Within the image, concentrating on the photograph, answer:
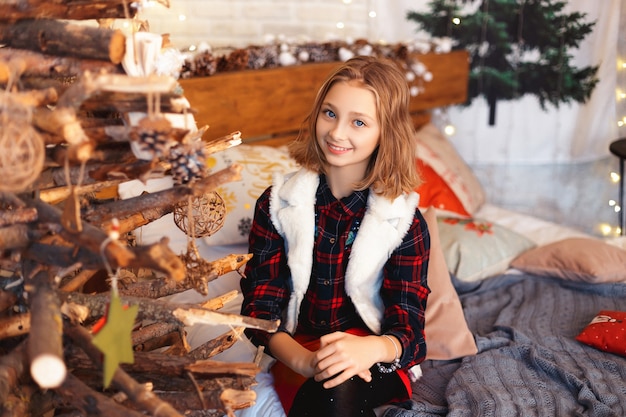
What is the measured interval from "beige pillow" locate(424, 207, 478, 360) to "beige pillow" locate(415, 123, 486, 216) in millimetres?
842

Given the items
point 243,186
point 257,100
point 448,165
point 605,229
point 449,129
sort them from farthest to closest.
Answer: point 449,129, point 605,229, point 448,165, point 257,100, point 243,186

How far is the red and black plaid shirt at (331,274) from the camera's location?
1.50m

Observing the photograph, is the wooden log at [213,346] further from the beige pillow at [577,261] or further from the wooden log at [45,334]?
the beige pillow at [577,261]

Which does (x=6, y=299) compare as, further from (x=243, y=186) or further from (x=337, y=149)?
(x=243, y=186)

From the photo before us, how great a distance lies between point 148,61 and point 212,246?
1.17m

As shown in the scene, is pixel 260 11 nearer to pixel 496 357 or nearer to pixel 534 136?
pixel 534 136

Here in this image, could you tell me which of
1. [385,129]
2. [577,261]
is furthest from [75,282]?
[577,261]

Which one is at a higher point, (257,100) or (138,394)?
(257,100)

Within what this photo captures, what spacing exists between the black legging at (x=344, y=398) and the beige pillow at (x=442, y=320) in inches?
12.4

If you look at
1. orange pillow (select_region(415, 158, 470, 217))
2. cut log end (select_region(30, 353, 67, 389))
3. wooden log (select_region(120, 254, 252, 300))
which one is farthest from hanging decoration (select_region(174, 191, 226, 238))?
orange pillow (select_region(415, 158, 470, 217))

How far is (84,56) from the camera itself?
3.18 ft

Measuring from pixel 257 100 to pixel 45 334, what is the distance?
1.65m

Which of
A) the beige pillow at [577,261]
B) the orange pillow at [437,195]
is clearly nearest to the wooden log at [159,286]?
the beige pillow at [577,261]

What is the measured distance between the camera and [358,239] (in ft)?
4.93
